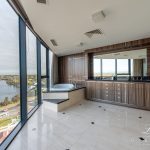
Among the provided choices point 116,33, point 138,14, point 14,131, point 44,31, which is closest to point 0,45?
point 44,31

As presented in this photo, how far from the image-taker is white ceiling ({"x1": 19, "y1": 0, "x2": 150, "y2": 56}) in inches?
78.4

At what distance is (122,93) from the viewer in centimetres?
426

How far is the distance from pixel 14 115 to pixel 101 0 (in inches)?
111

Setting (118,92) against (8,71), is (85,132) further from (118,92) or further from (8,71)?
(118,92)

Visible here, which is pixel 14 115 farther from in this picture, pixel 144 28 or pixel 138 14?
pixel 144 28

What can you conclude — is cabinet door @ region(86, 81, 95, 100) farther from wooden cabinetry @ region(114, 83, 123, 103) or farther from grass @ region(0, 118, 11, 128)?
grass @ region(0, 118, 11, 128)

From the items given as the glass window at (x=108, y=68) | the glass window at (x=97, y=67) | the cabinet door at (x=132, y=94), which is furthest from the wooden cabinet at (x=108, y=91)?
the glass window at (x=97, y=67)

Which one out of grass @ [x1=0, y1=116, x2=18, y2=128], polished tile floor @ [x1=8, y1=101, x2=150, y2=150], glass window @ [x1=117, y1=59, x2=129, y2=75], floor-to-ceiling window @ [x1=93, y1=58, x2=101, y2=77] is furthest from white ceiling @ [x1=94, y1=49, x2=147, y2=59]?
grass @ [x1=0, y1=116, x2=18, y2=128]

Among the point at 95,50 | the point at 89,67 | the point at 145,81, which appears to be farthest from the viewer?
the point at 89,67

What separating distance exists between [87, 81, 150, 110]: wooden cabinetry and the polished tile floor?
20.7 inches

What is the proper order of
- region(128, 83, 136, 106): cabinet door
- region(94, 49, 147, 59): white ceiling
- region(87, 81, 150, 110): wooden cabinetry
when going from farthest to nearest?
region(94, 49, 147, 59): white ceiling
region(128, 83, 136, 106): cabinet door
region(87, 81, 150, 110): wooden cabinetry

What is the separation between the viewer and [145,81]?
3.79 metres

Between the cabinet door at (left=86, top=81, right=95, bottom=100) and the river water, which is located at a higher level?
the river water

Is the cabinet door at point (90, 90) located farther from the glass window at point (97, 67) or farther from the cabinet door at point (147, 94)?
the cabinet door at point (147, 94)
